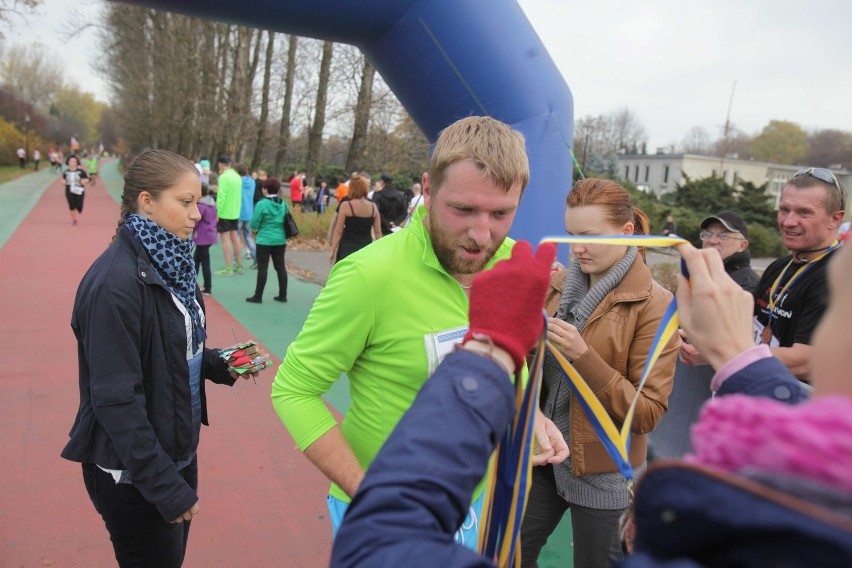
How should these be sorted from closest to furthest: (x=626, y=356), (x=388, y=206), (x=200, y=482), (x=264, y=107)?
1. (x=626, y=356)
2. (x=200, y=482)
3. (x=388, y=206)
4. (x=264, y=107)

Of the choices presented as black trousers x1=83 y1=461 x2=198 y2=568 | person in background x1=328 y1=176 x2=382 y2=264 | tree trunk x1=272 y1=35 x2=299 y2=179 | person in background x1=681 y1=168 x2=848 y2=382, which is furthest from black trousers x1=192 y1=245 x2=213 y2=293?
tree trunk x1=272 y1=35 x2=299 y2=179

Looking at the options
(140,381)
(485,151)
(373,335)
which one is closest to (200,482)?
(140,381)

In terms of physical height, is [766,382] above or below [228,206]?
below

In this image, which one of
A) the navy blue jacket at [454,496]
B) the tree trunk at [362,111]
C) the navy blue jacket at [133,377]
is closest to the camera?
the navy blue jacket at [454,496]

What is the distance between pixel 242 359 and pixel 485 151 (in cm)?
143

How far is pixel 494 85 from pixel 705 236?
79.4 inches

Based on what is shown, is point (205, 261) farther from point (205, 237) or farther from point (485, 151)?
point (485, 151)

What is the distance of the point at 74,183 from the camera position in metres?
15.5

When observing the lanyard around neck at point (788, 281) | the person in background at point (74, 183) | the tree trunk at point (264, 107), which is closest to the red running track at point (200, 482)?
the lanyard around neck at point (788, 281)

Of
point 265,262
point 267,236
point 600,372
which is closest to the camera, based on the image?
point 600,372

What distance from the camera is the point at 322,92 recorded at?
18.2 m

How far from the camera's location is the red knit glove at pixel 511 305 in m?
0.93

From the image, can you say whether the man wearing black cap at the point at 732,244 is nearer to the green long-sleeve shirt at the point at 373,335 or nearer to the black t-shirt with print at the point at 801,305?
the black t-shirt with print at the point at 801,305

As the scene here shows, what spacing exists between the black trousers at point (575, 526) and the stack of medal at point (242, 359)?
1.25 metres
